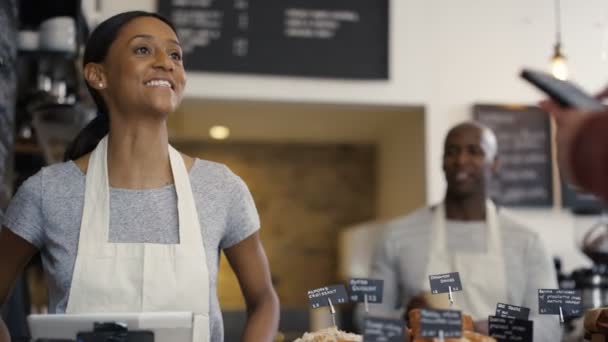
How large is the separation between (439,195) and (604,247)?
0.81 meters

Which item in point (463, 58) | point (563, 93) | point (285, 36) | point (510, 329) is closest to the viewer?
point (563, 93)

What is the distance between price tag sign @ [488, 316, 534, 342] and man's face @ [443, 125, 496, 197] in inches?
41.8

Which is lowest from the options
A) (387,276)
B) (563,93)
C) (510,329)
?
(387,276)

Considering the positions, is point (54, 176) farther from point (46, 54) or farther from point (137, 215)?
point (46, 54)

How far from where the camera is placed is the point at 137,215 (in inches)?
57.2

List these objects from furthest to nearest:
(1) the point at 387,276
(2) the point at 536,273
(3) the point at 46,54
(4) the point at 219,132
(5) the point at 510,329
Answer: (4) the point at 219,132 < (3) the point at 46,54 < (1) the point at 387,276 < (2) the point at 536,273 < (5) the point at 510,329

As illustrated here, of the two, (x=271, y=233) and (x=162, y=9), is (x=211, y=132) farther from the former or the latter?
(x=162, y=9)

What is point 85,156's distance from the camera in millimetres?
1545

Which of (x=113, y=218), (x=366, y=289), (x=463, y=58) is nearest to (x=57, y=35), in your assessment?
(x=113, y=218)

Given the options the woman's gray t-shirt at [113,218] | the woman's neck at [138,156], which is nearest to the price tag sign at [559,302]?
the woman's gray t-shirt at [113,218]

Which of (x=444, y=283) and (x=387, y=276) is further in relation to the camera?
(x=387, y=276)

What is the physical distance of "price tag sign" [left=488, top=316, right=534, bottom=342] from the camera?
1324 mm

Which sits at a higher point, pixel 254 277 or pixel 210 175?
pixel 210 175

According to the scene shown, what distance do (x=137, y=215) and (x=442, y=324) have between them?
62 centimetres
